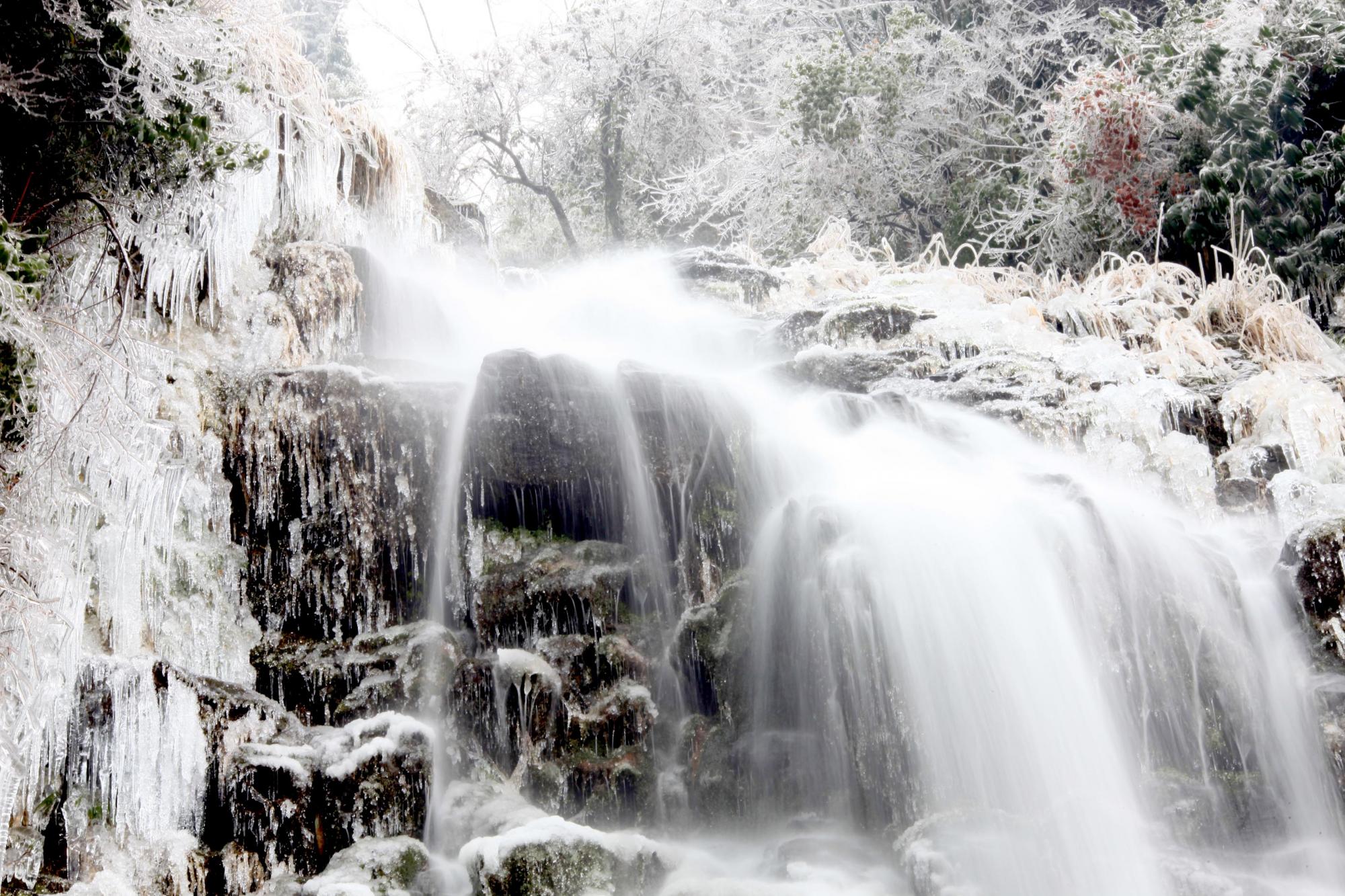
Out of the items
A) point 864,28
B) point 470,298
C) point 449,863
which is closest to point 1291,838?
point 449,863

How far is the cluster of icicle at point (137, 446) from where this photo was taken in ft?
13.2

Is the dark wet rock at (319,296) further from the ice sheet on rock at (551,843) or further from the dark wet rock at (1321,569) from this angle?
the dark wet rock at (1321,569)

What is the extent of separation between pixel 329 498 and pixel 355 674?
107 cm

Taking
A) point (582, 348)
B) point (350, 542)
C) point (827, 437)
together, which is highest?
point (582, 348)

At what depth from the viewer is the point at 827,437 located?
680 cm

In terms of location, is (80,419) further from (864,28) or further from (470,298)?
(864,28)

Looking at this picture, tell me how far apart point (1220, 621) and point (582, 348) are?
5.39m

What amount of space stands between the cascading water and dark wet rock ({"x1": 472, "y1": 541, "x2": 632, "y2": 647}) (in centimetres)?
2

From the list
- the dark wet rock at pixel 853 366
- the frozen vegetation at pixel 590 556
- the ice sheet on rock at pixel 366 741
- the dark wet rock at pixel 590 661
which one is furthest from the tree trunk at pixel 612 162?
the ice sheet on rock at pixel 366 741

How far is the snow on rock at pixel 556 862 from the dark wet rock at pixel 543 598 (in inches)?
53.0

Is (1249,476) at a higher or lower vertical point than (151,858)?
higher

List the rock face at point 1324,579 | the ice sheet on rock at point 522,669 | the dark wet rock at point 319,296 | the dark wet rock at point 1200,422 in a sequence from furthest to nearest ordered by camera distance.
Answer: the dark wet rock at point 319,296, the dark wet rock at point 1200,422, the ice sheet on rock at point 522,669, the rock face at point 1324,579

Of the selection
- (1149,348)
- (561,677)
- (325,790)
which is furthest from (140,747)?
(1149,348)

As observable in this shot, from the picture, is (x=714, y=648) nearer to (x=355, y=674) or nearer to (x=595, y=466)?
(x=595, y=466)
